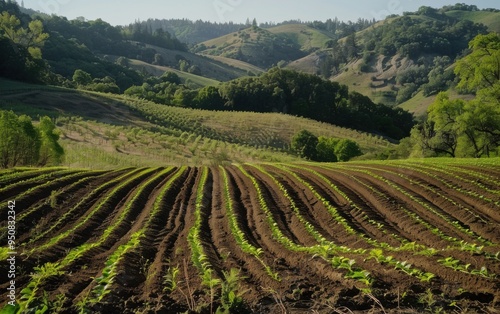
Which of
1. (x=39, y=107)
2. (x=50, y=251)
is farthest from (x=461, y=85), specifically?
(x=39, y=107)

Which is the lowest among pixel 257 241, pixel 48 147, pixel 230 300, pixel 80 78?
pixel 48 147

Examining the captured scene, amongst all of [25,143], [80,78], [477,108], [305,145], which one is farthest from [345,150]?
[80,78]

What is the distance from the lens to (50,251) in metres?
11.7

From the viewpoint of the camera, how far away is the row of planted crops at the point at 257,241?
819cm

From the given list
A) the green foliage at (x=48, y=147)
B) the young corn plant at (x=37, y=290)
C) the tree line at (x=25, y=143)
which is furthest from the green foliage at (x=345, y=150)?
the young corn plant at (x=37, y=290)

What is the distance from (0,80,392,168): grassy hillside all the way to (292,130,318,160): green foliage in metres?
2.01

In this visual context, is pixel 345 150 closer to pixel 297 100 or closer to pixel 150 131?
pixel 150 131

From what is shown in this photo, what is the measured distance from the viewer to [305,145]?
61.9 m

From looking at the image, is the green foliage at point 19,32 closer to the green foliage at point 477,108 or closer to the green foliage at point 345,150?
the green foliage at point 345,150

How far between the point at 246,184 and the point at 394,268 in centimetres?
1464

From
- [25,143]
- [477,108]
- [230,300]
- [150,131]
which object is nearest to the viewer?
[230,300]

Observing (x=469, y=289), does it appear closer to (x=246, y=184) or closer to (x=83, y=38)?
(x=246, y=184)

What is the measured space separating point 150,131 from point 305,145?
2228 centimetres

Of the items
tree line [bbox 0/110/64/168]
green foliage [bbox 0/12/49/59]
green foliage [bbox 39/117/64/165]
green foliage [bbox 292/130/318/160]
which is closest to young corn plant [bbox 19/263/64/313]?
tree line [bbox 0/110/64/168]
